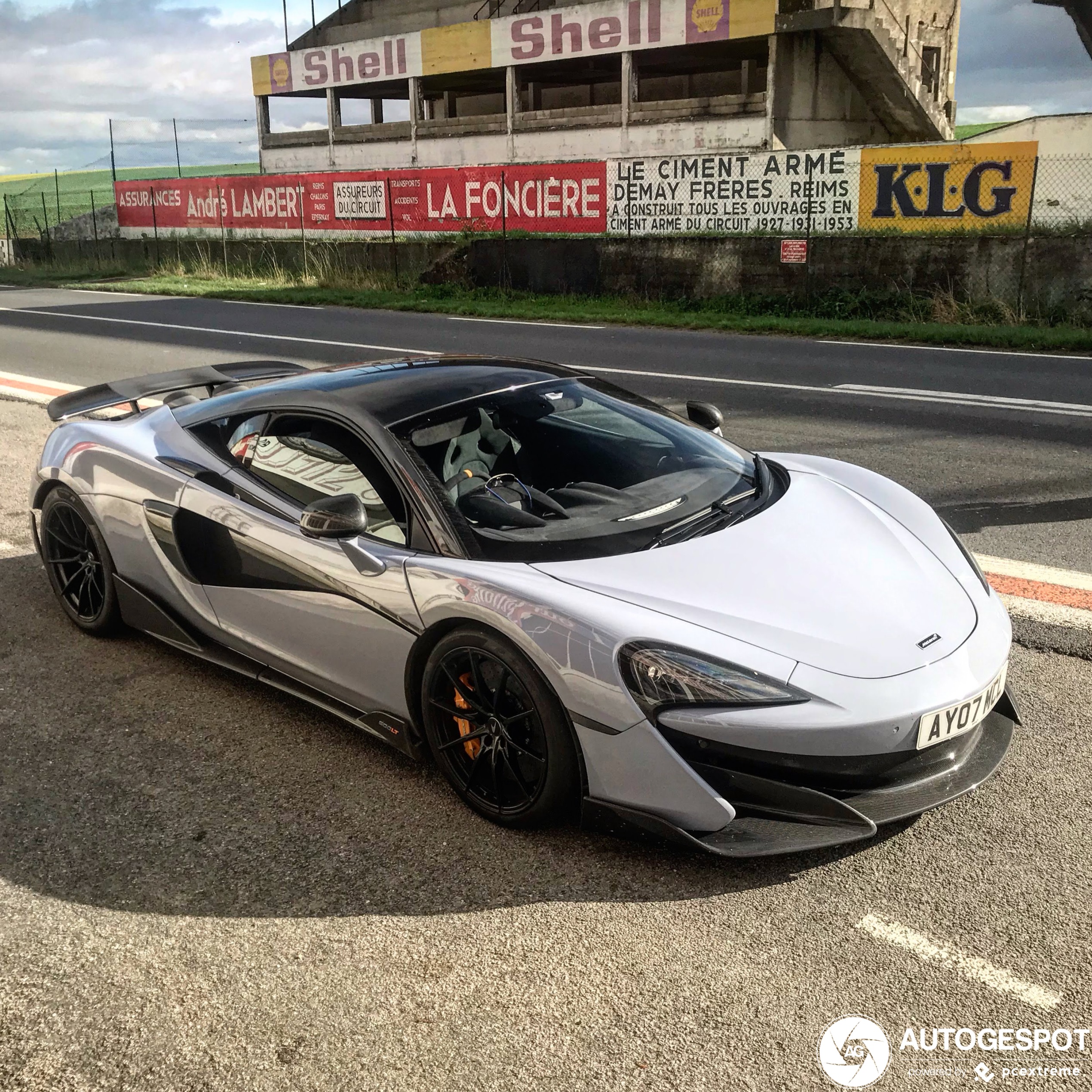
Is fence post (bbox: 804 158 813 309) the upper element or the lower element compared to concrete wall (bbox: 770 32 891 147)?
lower

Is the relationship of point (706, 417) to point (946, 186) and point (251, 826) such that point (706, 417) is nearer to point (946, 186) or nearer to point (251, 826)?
point (251, 826)

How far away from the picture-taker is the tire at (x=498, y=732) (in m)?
3.16

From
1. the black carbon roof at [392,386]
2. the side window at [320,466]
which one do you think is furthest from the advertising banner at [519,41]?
the side window at [320,466]

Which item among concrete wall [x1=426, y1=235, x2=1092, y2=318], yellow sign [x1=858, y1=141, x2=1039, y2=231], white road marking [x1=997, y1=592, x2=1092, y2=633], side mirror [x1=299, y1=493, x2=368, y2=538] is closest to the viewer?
side mirror [x1=299, y1=493, x2=368, y2=538]

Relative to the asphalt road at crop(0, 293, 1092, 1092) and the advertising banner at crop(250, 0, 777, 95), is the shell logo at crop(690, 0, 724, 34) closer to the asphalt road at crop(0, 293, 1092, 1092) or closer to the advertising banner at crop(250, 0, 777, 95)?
the advertising banner at crop(250, 0, 777, 95)

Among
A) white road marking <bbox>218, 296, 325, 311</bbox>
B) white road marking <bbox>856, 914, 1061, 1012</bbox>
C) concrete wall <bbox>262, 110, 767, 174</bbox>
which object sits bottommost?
white road marking <bbox>856, 914, 1061, 1012</bbox>

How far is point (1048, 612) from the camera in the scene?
4871 millimetres

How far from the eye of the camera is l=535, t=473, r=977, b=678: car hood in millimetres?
3109

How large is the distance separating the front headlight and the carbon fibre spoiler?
2795mm

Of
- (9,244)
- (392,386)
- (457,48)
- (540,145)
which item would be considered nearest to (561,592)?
(392,386)

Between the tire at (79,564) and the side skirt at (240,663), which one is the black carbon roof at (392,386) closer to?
the tire at (79,564)

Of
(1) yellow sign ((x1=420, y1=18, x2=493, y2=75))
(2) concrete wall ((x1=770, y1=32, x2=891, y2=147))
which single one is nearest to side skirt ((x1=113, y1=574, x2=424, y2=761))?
(2) concrete wall ((x1=770, y1=32, x2=891, y2=147))

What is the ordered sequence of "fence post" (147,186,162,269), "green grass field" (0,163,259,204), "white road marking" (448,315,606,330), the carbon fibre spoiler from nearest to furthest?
the carbon fibre spoiler → "white road marking" (448,315,606,330) → "fence post" (147,186,162,269) → "green grass field" (0,163,259,204)

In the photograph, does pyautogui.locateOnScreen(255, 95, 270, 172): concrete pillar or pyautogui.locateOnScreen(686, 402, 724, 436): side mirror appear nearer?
pyautogui.locateOnScreen(686, 402, 724, 436): side mirror
